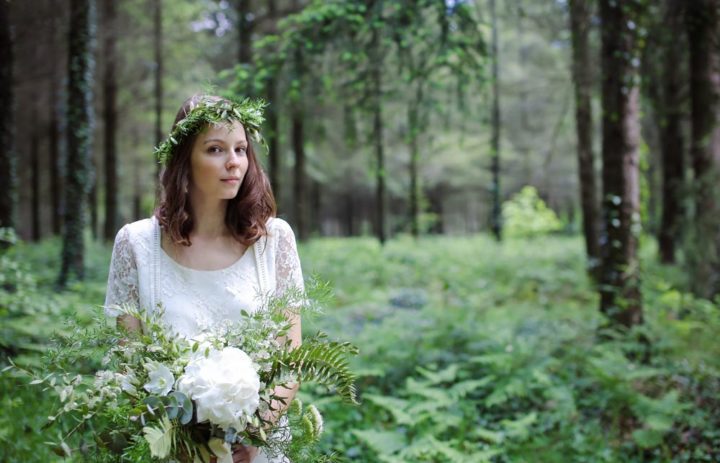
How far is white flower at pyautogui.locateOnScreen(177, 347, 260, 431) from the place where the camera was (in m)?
1.66

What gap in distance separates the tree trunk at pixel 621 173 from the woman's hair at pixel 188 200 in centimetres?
480

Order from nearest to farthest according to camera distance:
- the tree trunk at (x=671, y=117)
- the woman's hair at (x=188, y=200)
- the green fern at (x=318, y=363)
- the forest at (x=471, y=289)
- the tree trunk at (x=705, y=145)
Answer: the green fern at (x=318, y=363)
the woman's hair at (x=188, y=200)
the forest at (x=471, y=289)
the tree trunk at (x=705, y=145)
the tree trunk at (x=671, y=117)

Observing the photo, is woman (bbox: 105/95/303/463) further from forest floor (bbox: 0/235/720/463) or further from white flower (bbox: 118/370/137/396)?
forest floor (bbox: 0/235/720/463)

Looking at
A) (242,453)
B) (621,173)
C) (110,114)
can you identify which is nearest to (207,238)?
(242,453)

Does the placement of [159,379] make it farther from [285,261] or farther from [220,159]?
[220,159]

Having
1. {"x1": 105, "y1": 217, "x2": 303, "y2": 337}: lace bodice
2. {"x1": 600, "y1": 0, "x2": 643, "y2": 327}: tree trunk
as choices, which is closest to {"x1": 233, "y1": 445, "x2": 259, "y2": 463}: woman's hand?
{"x1": 105, "y1": 217, "x2": 303, "y2": 337}: lace bodice

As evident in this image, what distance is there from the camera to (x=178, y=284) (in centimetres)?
230

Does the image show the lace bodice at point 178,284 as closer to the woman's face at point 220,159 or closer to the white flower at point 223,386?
the woman's face at point 220,159

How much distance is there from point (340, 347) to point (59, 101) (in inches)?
746

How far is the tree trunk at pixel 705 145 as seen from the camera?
5867 millimetres

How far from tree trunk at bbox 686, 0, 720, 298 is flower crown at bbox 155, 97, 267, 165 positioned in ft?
18.0

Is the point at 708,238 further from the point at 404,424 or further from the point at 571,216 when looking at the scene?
the point at 571,216

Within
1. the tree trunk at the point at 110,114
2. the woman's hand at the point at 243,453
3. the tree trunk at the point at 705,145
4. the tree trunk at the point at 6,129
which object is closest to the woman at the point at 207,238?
the woman's hand at the point at 243,453

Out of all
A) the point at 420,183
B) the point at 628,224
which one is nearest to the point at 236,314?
the point at 628,224
